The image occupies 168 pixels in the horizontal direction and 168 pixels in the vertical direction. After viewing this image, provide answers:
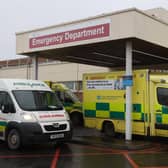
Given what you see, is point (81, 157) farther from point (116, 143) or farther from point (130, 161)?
point (116, 143)

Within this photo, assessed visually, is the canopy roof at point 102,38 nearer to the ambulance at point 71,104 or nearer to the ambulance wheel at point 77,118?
the ambulance at point 71,104

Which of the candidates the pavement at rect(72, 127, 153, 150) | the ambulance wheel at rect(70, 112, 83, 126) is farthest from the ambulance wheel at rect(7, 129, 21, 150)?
the ambulance wheel at rect(70, 112, 83, 126)

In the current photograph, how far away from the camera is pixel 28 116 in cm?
1086

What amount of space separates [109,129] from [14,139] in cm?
465

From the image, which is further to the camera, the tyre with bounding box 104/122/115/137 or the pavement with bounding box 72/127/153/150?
the tyre with bounding box 104/122/115/137

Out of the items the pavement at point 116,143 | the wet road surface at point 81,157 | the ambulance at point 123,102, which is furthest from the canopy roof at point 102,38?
the wet road surface at point 81,157

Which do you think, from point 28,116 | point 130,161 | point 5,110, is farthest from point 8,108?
point 130,161

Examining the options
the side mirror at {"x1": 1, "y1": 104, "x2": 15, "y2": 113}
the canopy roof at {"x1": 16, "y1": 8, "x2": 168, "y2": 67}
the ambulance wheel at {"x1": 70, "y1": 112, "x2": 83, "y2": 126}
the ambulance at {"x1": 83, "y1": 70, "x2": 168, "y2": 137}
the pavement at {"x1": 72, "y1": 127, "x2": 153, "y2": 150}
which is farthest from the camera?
the ambulance wheel at {"x1": 70, "y1": 112, "x2": 83, "y2": 126}

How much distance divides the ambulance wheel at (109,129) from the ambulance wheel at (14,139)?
455 cm

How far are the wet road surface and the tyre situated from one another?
214cm

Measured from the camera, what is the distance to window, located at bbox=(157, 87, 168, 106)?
13.1 metres

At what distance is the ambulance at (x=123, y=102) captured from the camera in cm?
1297

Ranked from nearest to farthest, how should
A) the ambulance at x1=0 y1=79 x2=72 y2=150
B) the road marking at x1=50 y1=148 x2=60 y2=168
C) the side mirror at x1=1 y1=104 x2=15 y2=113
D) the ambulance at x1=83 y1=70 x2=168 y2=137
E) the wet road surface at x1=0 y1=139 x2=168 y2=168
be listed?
the road marking at x1=50 y1=148 x2=60 y2=168 → the wet road surface at x1=0 y1=139 x2=168 y2=168 → the ambulance at x1=0 y1=79 x2=72 y2=150 → the side mirror at x1=1 y1=104 x2=15 y2=113 → the ambulance at x1=83 y1=70 x2=168 y2=137

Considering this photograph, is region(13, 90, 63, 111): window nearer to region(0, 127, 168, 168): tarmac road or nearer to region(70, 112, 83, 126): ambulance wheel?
region(0, 127, 168, 168): tarmac road
